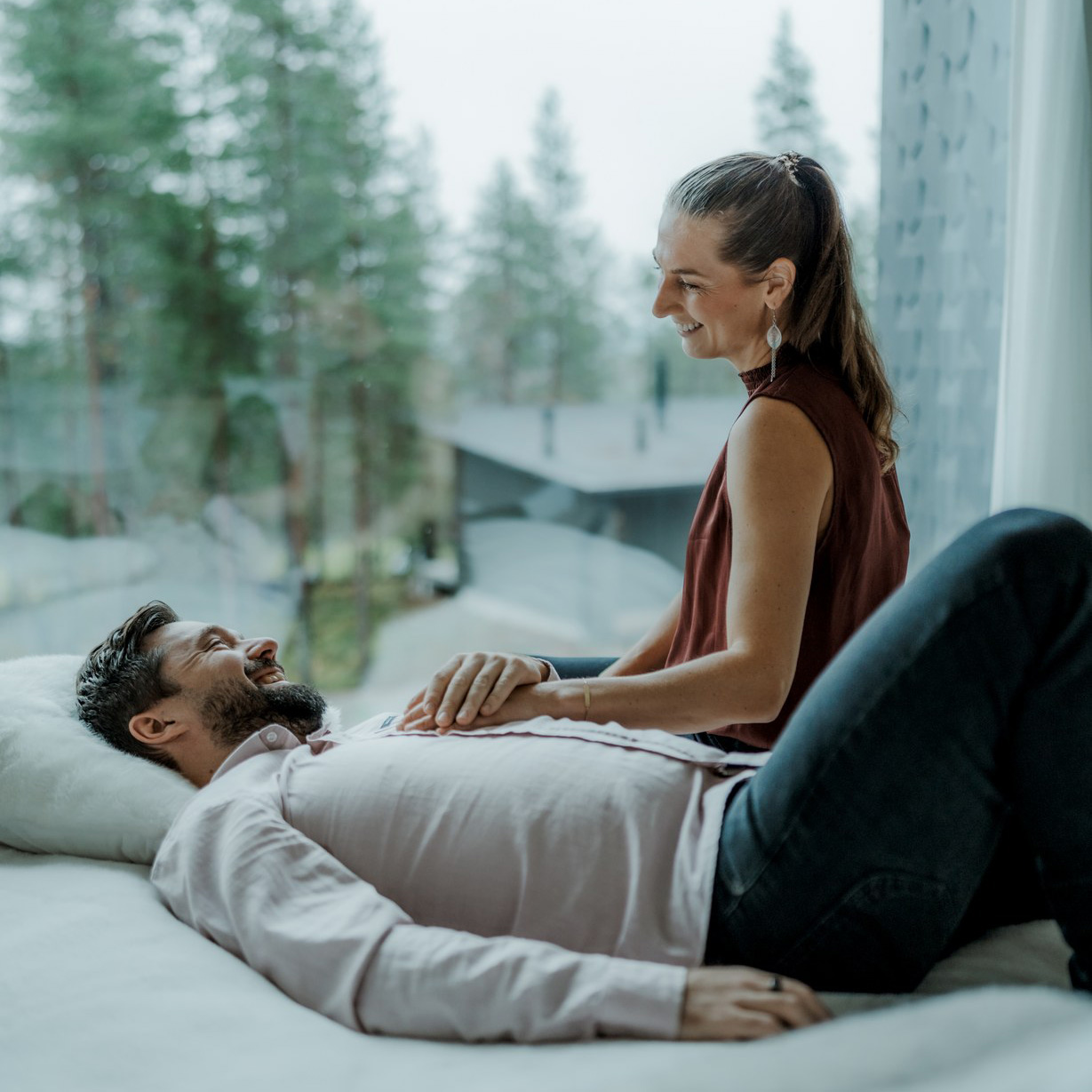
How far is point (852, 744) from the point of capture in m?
0.88

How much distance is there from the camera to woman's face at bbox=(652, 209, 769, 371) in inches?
50.9

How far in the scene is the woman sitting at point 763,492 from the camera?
1130 millimetres

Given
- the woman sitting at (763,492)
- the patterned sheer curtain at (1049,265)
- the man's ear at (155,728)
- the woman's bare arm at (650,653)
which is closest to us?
the woman sitting at (763,492)

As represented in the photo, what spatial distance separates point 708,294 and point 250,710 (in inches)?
31.0

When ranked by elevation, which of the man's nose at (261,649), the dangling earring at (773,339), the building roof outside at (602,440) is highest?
the dangling earring at (773,339)

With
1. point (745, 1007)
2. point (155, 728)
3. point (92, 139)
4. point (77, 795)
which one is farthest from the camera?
point (92, 139)

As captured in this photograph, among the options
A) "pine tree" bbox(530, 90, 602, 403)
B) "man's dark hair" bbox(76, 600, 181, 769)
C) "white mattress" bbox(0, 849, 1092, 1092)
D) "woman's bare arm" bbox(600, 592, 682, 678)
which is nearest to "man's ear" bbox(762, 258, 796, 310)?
"woman's bare arm" bbox(600, 592, 682, 678)

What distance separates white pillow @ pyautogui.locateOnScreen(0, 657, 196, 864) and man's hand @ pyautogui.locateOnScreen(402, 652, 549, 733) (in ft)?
1.06

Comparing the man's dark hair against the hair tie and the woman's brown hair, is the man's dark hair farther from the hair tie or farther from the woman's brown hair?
the hair tie

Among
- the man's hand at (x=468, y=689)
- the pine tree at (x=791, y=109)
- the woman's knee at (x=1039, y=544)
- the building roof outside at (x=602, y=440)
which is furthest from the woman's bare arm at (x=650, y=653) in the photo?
the pine tree at (x=791, y=109)

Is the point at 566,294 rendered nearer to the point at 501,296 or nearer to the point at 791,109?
the point at 501,296

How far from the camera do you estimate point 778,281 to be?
4.22ft

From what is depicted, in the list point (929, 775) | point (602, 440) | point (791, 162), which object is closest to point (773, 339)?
point (791, 162)

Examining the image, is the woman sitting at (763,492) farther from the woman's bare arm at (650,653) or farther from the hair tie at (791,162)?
the woman's bare arm at (650,653)
